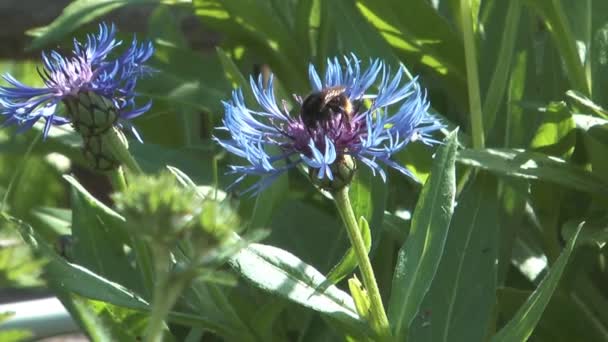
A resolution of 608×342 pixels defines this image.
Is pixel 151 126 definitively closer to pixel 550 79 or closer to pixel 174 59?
pixel 174 59

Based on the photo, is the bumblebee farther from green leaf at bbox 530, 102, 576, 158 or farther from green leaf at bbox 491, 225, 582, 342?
green leaf at bbox 530, 102, 576, 158

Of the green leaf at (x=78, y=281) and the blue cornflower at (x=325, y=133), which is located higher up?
the blue cornflower at (x=325, y=133)

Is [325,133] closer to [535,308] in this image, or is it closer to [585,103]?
[535,308]

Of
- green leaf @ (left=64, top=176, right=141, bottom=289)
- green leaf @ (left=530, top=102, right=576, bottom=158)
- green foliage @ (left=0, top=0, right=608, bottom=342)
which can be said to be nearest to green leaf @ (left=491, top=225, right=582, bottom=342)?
green foliage @ (left=0, top=0, right=608, bottom=342)

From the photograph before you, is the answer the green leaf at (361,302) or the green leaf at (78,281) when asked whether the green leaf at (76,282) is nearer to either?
the green leaf at (78,281)

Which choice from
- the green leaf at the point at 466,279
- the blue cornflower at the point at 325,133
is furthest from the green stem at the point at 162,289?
the green leaf at the point at 466,279
